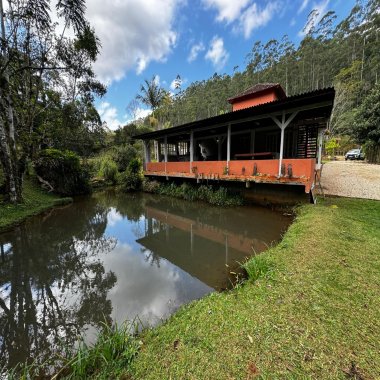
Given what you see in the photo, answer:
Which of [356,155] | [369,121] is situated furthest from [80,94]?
[356,155]

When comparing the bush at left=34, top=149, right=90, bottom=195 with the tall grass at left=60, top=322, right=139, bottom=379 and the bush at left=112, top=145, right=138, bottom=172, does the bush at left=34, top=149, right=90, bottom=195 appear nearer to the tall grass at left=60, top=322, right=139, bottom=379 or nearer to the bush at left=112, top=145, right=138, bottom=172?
the bush at left=112, top=145, right=138, bottom=172

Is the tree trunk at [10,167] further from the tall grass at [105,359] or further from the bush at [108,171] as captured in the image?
the tall grass at [105,359]

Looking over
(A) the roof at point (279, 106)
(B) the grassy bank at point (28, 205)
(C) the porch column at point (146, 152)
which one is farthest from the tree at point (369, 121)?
(B) the grassy bank at point (28, 205)

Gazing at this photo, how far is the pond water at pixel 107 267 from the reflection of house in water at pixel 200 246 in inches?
0.9

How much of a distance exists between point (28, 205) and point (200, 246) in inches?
314

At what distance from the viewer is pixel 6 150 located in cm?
→ 815

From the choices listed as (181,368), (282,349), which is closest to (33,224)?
(181,368)

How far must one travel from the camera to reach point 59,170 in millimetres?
12078

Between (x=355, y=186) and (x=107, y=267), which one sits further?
(x=355, y=186)

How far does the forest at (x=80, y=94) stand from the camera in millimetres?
8297

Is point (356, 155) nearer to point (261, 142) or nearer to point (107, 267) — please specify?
point (261, 142)

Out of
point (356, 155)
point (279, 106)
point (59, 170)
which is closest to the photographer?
point (279, 106)

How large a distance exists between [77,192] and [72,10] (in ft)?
30.0

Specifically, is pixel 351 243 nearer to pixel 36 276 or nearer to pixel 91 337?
pixel 91 337
